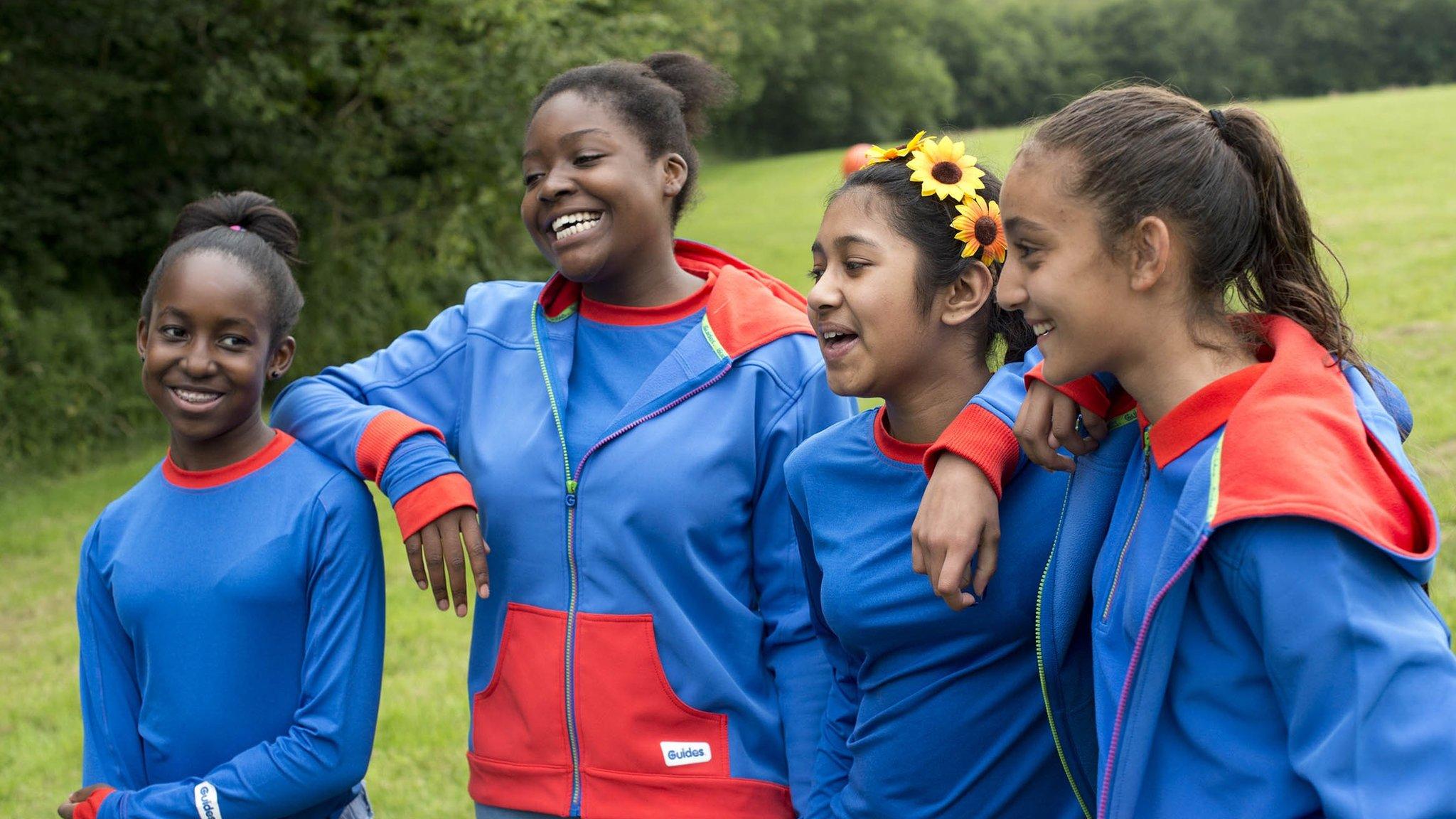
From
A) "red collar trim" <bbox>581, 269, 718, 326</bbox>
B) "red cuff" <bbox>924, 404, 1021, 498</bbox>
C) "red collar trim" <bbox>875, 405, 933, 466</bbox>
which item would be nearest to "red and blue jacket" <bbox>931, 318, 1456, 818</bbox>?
"red cuff" <bbox>924, 404, 1021, 498</bbox>

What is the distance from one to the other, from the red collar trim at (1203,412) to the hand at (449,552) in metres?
1.16

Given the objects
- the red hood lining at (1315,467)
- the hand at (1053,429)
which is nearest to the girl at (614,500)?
the hand at (1053,429)

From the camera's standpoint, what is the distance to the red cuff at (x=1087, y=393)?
1922mm

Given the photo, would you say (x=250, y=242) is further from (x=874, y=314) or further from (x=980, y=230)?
(x=980, y=230)

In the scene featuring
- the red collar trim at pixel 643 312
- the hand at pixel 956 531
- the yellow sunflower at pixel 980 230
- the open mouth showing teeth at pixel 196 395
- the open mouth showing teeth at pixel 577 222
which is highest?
the open mouth showing teeth at pixel 577 222

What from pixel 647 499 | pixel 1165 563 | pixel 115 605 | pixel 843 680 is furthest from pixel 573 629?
pixel 1165 563

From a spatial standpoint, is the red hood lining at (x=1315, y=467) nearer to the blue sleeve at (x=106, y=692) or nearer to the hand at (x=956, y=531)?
the hand at (x=956, y=531)

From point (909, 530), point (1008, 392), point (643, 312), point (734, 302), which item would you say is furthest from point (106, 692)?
point (1008, 392)

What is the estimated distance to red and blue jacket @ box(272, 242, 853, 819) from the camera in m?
2.40

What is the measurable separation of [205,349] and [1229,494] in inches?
72.4

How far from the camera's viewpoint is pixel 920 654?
2.18 meters

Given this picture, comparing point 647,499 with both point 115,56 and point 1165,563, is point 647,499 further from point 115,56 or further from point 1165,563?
point 115,56

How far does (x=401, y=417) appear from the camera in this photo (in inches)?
97.0

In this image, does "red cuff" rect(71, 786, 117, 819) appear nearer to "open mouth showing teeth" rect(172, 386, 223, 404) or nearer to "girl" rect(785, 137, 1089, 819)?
"open mouth showing teeth" rect(172, 386, 223, 404)
